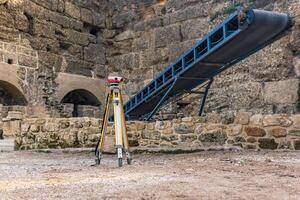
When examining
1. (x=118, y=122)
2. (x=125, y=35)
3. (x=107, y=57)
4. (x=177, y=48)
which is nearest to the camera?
(x=118, y=122)

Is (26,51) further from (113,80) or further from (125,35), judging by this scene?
(113,80)

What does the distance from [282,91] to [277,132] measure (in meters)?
3.54

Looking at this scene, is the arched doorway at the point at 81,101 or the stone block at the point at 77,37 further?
the stone block at the point at 77,37

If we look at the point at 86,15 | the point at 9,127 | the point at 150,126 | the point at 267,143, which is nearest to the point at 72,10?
the point at 86,15

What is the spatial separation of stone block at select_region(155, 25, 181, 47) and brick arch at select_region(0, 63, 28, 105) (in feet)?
12.7

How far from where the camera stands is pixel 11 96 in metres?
9.34

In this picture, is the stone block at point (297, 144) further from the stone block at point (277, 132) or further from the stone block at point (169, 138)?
the stone block at point (169, 138)

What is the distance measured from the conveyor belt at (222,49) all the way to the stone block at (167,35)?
330 centimetres

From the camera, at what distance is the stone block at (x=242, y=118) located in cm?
486

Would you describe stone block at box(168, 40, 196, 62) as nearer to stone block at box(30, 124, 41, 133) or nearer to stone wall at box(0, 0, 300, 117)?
stone wall at box(0, 0, 300, 117)

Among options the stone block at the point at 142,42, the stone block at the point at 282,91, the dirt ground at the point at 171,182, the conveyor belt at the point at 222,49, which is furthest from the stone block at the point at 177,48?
the dirt ground at the point at 171,182

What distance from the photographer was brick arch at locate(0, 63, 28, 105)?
885cm

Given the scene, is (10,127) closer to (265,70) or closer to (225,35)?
(225,35)

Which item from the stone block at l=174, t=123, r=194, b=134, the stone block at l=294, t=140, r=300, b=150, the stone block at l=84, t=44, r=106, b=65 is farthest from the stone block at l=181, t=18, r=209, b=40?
the stone block at l=294, t=140, r=300, b=150
